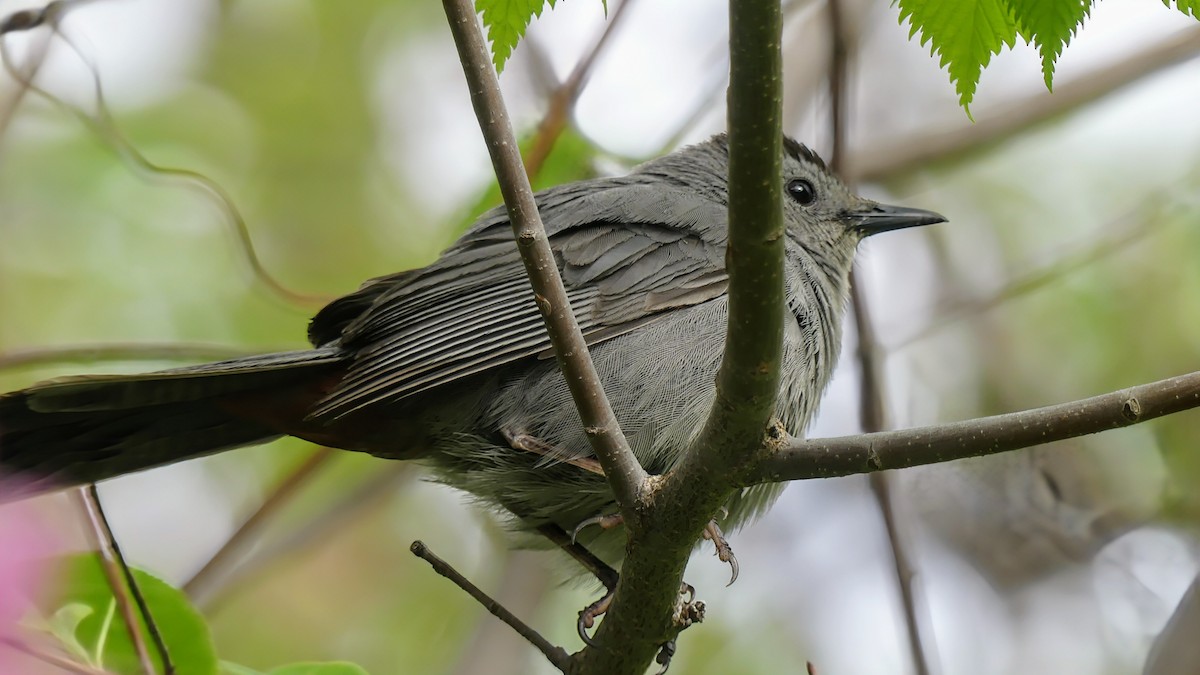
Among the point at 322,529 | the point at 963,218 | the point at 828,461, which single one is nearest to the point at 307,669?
the point at 828,461

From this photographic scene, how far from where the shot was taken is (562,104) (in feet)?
Result: 17.0

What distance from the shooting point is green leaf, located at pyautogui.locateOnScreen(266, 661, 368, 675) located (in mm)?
3020

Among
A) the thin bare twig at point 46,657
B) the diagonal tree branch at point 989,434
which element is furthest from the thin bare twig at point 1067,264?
the thin bare twig at point 46,657

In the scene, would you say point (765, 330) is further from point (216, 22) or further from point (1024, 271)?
point (216, 22)

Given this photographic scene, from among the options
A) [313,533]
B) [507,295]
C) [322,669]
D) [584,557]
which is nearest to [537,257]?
[322,669]

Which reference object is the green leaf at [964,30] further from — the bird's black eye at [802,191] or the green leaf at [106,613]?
the bird's black eye at [802,191]

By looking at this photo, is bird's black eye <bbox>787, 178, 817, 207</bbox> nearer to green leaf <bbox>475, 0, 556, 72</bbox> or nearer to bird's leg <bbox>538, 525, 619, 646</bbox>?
bird's leg <bbox>538, 525, 619, 646</bbox>

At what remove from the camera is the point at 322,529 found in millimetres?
5941

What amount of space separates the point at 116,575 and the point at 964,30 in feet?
8.50

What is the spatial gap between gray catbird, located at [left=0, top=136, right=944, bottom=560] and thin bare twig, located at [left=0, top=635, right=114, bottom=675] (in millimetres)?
1090

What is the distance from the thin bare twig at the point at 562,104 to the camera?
5.17m

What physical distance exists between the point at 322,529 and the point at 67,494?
2.20 meters

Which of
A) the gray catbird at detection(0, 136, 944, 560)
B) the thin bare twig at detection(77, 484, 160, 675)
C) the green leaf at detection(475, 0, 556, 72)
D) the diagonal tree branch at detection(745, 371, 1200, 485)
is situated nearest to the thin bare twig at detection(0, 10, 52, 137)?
the gray catbird at detection(0, 136, 944, 560)

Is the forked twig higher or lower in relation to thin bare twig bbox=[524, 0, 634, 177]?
lower
